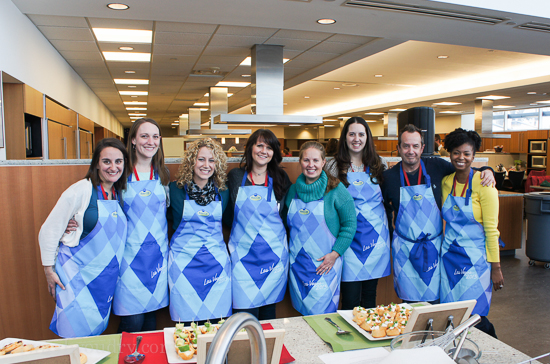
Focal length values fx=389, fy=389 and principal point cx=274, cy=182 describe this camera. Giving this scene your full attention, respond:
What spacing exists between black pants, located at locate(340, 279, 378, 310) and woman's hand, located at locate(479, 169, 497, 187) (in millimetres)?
853

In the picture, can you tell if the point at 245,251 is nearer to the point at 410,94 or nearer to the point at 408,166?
the point at 408,166

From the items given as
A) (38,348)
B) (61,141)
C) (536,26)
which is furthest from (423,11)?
(61,141)

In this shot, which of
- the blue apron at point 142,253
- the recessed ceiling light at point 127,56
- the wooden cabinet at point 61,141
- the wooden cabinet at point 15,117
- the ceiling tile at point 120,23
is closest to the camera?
the blue apron at point 142,253

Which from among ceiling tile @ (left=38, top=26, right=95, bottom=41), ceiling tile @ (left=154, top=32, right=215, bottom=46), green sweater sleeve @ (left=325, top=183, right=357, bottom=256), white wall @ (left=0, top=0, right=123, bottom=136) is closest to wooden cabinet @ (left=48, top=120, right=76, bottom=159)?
white wall @ (left=0, top=0, right=123, bottom=136)

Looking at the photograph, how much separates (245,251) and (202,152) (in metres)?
0.58

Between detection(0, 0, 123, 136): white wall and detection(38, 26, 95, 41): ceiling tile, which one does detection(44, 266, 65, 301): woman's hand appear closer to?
detection(0, 0, 123, 136): white wall

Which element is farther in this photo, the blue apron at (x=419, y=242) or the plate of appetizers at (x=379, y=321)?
the blue apron at (x=419, y=242)

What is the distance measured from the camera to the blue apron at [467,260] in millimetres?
2062

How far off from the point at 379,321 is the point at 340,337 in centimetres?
16

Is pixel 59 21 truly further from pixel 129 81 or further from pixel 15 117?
pixel 129 81

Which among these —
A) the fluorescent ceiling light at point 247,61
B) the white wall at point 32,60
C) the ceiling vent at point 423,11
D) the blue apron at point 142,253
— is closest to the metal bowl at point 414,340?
the blue apron at point 142,253

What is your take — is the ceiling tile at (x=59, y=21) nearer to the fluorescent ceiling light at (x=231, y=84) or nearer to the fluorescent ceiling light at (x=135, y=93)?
the fluorescent ceiling light at (x=231, y=84)

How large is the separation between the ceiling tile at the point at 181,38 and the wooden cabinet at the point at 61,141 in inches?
57.7

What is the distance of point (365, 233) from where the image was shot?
7.45ft
